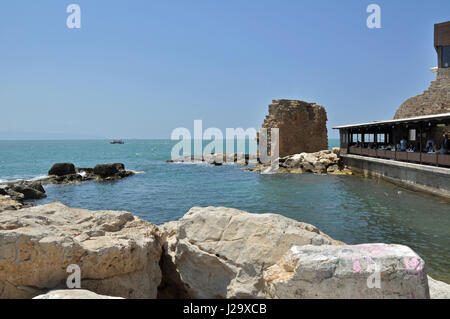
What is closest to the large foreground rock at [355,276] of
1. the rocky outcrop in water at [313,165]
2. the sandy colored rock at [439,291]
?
the sandy colored rock at [439,291]

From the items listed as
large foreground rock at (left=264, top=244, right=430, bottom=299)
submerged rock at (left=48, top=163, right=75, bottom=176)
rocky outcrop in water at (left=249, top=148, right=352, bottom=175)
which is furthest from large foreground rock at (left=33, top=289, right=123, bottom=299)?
submerged rock at (left=48, top=163, right=75, bottom=176)

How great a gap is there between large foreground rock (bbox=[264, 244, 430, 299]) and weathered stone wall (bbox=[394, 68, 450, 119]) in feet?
110

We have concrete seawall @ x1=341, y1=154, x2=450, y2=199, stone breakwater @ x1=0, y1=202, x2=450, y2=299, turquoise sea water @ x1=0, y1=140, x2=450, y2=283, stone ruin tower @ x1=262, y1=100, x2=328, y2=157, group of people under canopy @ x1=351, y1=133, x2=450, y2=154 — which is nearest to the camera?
stone breakwater @ x1=0, y1=202, x2=450, y2=299

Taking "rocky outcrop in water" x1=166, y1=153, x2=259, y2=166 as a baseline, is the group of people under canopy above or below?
above

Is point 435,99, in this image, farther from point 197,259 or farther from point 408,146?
point 197,259

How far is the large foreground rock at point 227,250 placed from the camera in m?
4.54

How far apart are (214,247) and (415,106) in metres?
36.3

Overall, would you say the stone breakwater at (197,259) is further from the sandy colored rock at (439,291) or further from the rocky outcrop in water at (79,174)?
the rocky outcrop in water at (79,174)

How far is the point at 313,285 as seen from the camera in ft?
11.4

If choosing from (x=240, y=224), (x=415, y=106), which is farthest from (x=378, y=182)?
(x=240, y=224)

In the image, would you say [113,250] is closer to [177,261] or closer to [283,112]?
[177,261]

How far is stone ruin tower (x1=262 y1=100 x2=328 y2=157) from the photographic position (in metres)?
40.0

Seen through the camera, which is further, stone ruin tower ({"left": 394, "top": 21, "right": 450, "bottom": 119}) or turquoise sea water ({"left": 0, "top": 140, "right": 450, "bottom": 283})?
stone ruin tower ({"left": 394, "top": 21, "right": 450, "bottom": 119})

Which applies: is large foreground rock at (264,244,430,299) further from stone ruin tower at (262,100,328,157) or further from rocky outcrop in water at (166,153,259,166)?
rocky outcrop in water at (166,153,259,166)
